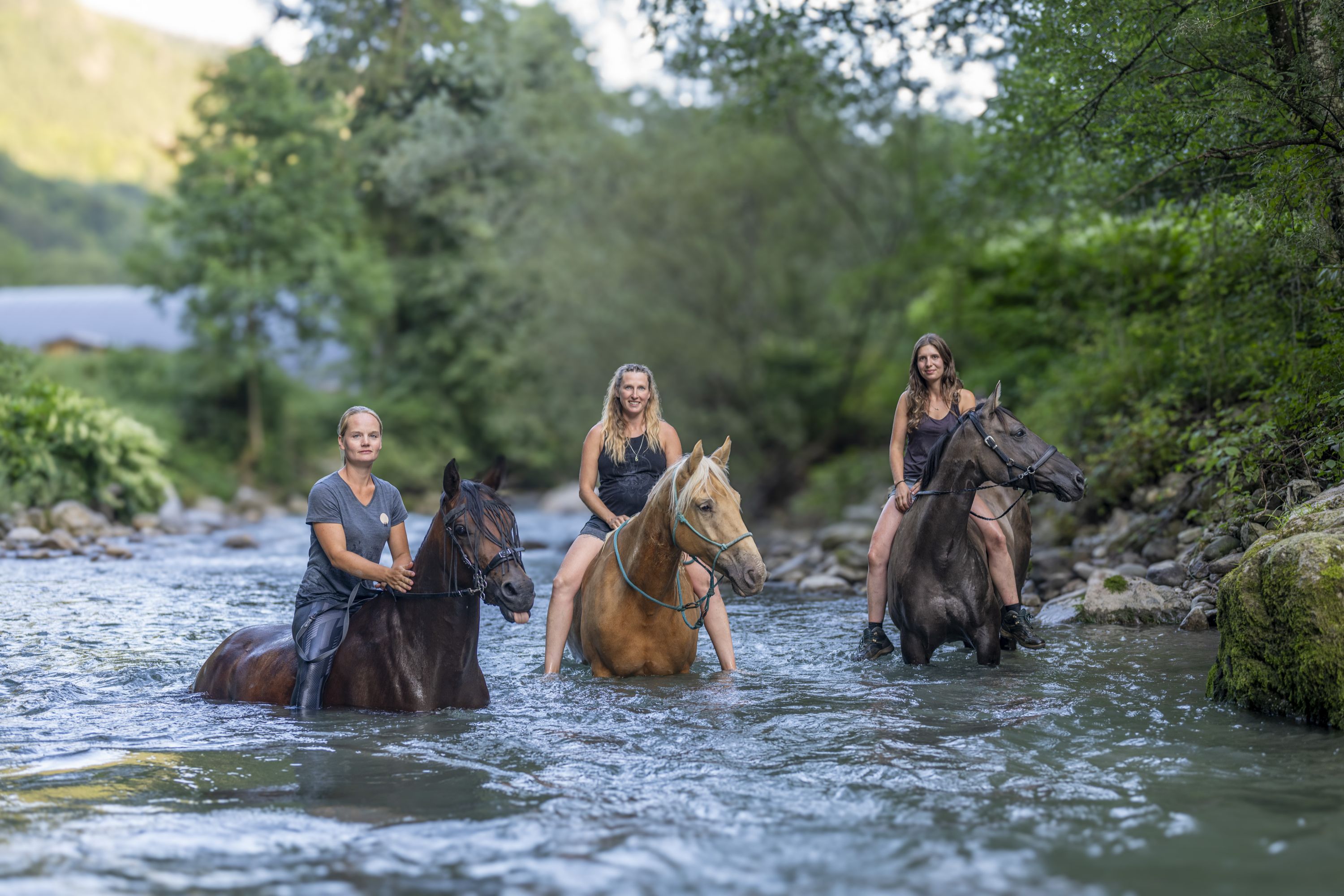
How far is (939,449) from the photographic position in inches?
291

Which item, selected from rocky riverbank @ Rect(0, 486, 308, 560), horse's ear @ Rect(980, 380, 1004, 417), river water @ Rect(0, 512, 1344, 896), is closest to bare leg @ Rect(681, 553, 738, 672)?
river water @ Rect(0, 512, 1344, 896)

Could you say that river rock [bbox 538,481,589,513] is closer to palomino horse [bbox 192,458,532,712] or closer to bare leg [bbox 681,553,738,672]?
bare leg [bbox 681,553,738,672]

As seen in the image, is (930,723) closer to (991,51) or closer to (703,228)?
(991,51)

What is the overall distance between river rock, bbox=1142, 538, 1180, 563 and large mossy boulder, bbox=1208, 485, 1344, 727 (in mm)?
3921

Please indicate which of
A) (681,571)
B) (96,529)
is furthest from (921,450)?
(96,529)

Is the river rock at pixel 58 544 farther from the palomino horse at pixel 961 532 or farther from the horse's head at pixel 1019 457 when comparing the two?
the horse's head at pixel 1019 457

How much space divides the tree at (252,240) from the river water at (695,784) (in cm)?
1862

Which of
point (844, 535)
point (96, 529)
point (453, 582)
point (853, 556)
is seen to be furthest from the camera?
point (96, 529)

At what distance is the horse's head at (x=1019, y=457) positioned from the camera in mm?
6949

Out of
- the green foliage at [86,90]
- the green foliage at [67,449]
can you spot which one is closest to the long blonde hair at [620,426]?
the green foliage at [67,449]

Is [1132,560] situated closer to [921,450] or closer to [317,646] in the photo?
[921,450]

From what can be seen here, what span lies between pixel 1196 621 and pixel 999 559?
6.27 feet

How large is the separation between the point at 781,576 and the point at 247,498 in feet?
51.4

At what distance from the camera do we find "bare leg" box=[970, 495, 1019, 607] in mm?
7922
